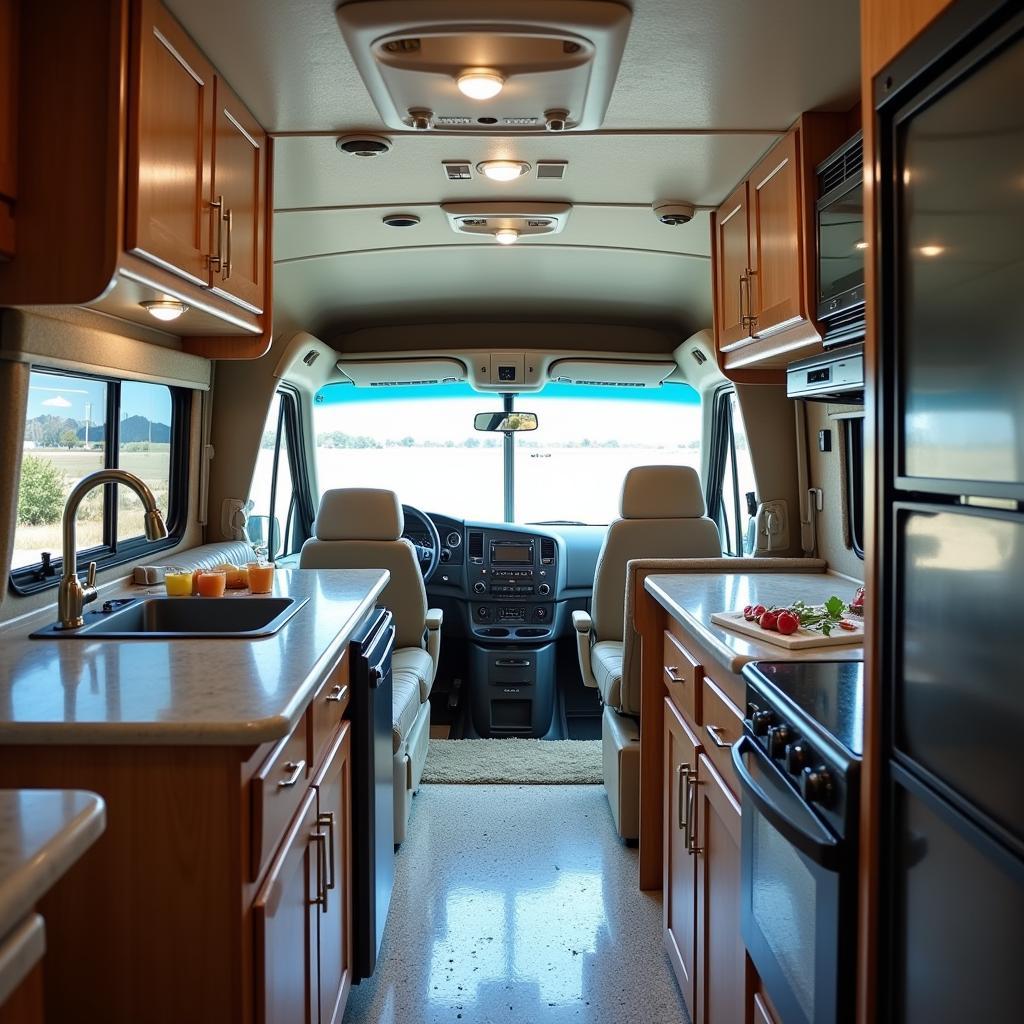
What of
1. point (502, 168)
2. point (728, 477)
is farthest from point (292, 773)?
point (728, 477)

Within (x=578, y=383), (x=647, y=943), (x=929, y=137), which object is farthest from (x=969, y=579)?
(x=578, y=383)

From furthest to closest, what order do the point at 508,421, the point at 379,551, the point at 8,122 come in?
the point at 508,421 < the point at 379,551 < the point at 8,122

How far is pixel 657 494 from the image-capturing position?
13.3ft

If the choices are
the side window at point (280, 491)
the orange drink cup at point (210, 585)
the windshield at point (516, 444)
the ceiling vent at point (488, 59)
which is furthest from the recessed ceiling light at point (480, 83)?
the windshield at point (516, 444)

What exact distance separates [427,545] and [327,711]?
3.08 m

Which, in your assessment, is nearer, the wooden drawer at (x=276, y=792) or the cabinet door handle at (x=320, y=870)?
the wooden drawer at (x=276, y=792)

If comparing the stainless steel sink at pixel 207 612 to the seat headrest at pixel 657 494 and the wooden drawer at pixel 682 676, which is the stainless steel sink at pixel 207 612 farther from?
the seat headrest at pixel 657 494

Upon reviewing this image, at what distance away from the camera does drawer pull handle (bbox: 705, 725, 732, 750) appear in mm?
1923

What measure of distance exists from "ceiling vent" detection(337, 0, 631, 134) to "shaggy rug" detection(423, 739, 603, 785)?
273 cm

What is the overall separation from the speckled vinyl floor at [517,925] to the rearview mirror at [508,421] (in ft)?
7.88

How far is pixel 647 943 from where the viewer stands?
8.84ft

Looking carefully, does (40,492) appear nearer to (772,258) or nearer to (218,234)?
(218,234)

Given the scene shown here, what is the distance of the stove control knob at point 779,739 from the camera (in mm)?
1496

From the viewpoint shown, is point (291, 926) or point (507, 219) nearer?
point (291, 926)
